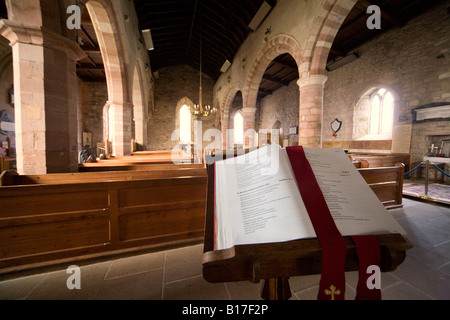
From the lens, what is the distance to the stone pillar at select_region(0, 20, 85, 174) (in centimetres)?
226

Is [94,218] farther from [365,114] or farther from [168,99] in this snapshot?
[168,99]

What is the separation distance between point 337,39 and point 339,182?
30.2 ft

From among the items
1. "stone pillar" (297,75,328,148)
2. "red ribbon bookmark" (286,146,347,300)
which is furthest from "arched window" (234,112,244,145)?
"red ribbon bookmark" (286,146,347,300)

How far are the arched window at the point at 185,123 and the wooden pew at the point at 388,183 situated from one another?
11.7 m

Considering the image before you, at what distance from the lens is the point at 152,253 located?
198 cm

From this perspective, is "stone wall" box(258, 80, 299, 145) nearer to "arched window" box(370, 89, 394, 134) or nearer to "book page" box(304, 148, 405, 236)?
"arched window" box(370, 89, 394, 134)

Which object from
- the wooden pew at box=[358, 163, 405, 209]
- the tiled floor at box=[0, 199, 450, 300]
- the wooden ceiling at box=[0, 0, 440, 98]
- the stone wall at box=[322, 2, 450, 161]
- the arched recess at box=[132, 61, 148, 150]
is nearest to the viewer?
the tiled floor at box=[0, 199, 450, 300]

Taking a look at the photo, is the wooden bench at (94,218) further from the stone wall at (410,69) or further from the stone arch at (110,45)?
the stone wall at (410,69)

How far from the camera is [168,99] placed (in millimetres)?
12953

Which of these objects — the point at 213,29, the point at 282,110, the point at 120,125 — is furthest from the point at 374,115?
the point at 120,125

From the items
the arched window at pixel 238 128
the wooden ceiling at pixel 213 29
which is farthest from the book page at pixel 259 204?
the arched window at pixel 238 128

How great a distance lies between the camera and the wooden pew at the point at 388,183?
305cm

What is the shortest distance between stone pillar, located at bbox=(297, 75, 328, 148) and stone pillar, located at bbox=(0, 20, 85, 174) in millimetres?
4478
